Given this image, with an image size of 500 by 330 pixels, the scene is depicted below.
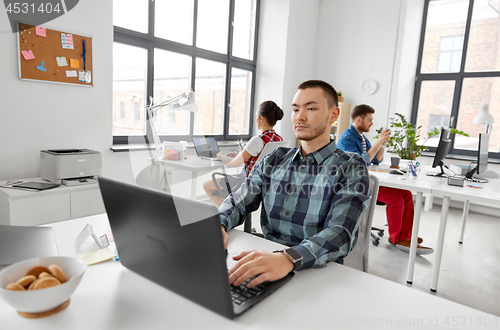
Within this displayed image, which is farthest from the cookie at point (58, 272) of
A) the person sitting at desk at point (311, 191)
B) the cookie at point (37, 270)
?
the person sitting at desk at point (311, 191)

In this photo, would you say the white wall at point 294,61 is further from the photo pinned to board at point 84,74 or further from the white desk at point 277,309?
the white desk at point 277,309

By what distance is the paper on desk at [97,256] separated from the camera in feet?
2.96

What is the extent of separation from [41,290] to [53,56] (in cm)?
282

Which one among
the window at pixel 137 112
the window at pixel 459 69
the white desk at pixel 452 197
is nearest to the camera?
the white desk at pixel 452 197

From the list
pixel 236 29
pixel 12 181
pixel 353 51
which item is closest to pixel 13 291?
pixel 12 181

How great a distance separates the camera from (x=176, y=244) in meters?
0.68

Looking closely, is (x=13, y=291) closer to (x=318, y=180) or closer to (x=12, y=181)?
(x=318, y=180)

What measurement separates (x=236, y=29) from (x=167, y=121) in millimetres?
1952

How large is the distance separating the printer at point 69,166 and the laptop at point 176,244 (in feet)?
6.82

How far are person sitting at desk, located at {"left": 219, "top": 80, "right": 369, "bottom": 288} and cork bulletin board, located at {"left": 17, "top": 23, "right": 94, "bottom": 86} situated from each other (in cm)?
238

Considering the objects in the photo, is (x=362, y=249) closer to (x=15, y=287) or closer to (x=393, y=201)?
(x=15, y=287)

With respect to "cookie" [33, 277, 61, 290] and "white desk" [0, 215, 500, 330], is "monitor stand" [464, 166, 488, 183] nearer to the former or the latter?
"white desk" [0, 215, 500, 330]

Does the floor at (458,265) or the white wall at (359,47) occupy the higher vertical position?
the white wall at (359,47)

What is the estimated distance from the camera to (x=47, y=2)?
2736 millimetres
